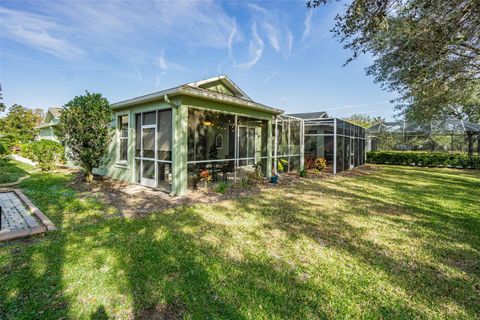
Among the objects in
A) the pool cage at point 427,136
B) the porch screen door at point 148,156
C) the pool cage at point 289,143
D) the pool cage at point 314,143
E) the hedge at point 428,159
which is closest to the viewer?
the porch screen door at point 148,156

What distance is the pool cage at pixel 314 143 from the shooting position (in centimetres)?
1354

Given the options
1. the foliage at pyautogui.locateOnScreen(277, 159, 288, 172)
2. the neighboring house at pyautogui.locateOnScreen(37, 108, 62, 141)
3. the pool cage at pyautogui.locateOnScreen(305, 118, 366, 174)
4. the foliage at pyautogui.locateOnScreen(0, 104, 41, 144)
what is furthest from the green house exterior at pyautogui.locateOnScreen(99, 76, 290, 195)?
the foliage at pyautogui.locateOnScreen(0, 104, 41, 144)

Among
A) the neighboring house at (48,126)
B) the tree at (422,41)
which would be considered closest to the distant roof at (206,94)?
the tree at (422,41)

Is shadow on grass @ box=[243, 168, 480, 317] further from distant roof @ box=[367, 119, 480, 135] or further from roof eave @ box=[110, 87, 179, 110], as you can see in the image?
distant roof @ box=[367, 119, 480, 135]

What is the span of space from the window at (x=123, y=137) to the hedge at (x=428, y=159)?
2314cm

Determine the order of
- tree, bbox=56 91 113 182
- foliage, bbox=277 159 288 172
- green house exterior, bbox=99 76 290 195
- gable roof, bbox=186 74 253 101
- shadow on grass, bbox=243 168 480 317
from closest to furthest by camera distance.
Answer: shadow on grass, bbox=243 168 480 317
green house exterior, bbox=99 76 290 195
tree, bbox=56 91 113 182
gable roof, bbox=186 74 253 101
foliage, bbox=277 159 288 172

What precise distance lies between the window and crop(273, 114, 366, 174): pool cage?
700 cm

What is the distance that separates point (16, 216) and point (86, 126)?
4.42 m

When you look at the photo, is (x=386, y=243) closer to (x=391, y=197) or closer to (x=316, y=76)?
(x=391, y=197)

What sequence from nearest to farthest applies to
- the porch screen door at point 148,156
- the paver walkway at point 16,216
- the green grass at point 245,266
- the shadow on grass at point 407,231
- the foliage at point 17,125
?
the green grass at point 245,266
the shadow on grass at point 407,231
the paver walkway at point 16,216
the porch screen door at point 148,156
the foliage at point 17,125

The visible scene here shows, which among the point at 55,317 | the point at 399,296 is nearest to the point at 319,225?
the point at 399,296

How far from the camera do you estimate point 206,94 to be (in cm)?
751

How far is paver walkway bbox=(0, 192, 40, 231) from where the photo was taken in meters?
4.65

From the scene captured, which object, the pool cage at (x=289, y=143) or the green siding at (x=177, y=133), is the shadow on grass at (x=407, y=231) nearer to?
the green siding at (x=177, y=133)
